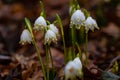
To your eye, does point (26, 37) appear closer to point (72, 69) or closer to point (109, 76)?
point (72, 69)

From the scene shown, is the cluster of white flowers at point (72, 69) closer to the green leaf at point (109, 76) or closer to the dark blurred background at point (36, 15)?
the green leaf at point (109, 76)

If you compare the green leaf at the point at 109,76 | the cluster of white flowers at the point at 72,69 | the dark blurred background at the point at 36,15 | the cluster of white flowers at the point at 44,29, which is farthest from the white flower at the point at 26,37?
the dark blurred background at the point at 36,15

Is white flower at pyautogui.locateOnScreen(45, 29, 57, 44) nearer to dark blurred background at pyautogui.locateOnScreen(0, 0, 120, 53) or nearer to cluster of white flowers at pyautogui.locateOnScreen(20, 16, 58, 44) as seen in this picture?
cluster of white flowers at pyautogui.locateOnScreen(20, 16, 58, 44)

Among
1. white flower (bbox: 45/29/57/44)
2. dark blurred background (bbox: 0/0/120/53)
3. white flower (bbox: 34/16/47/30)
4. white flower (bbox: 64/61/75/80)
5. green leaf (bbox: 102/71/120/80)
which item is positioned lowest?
green leaf (bbox: 102/71/120/80)

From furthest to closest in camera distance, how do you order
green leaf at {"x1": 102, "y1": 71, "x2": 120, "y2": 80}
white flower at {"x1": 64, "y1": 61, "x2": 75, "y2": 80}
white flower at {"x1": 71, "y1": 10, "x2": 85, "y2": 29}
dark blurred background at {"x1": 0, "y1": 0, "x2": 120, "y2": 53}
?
1. dark blurred background at {"x1": 0, "y1": 0, "x2": 120, "y2": 53}
2. green leaf at {"x1": 102, "y1": 71, "x2": 120, "y2": 80}
3. white flower at {"x1": 71, "y1": 10, "x2": 85, "y2": 29}
4. white flower at {"x1": 64, "y1": 61, "x2": 75, "y2": 80}

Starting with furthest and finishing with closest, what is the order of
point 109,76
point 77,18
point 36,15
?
point 36,15 < point 109,76 < point 77,18

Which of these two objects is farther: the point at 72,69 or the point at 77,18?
the point at 77,18

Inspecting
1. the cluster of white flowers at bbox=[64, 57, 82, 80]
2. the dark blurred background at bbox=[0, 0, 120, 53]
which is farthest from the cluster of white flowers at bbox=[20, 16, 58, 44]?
the dark blurred background at bbox=[0, 0, 120, 53]

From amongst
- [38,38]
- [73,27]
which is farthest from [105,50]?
[73,27]

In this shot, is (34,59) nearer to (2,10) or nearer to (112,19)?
(112,19)

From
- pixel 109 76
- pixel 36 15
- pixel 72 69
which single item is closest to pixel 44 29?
pixel 72 69
